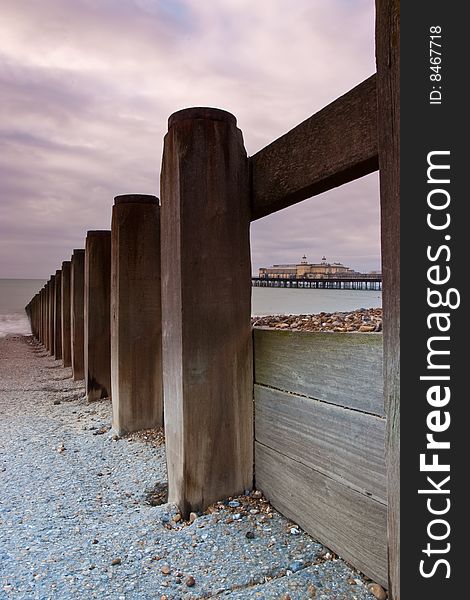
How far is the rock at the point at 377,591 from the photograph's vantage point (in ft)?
4.70

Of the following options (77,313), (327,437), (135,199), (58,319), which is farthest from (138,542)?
(58,319)

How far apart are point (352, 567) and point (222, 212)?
1457 millimetres

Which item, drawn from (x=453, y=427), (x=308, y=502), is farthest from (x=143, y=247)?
(x=453, y=427)

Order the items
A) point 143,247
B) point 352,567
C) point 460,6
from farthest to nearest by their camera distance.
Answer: point 143,247 → point 352,567 → point 460,6

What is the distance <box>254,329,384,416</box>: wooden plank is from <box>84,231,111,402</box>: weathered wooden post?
9.25ft

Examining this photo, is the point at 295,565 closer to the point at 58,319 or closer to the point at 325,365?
the point at 325,365

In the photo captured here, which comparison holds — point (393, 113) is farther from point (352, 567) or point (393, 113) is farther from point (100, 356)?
point (100, 356)

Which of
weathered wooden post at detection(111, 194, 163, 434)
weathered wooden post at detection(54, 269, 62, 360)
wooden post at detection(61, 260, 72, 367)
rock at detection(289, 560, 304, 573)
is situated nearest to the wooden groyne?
rock at detection(289, 560, 304, 573)

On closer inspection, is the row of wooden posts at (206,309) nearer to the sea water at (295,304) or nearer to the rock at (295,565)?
the rock at (295,565)

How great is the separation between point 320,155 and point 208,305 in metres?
0.78

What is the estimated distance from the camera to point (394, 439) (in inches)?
46.6

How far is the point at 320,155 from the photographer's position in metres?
1.64

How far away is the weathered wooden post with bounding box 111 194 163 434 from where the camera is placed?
3.36 meters

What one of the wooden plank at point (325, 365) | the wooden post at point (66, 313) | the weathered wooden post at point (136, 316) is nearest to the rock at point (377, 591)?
the wooden plank at point (325, 365)
